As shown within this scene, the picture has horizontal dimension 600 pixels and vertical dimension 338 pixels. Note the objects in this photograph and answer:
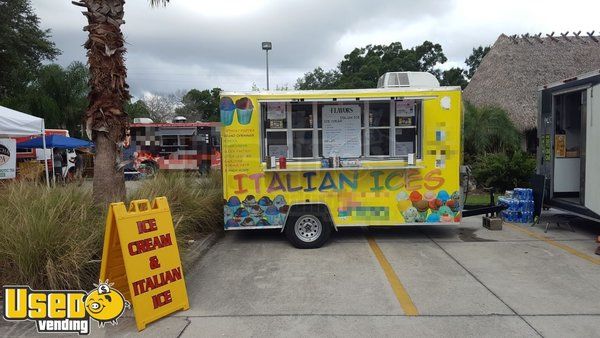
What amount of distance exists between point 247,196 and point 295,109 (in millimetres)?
1683

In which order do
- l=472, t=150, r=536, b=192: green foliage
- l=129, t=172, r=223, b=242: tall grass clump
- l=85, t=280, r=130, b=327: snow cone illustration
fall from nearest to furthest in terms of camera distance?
l=85, t=280, r=130, b=327: snow cone illustration < l=129, t=172, r=223, b=242: tall grass clump < l=472, t=150, r=536, b=192: green foliage

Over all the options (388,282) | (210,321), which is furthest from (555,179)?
(210,321)

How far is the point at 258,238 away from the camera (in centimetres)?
834

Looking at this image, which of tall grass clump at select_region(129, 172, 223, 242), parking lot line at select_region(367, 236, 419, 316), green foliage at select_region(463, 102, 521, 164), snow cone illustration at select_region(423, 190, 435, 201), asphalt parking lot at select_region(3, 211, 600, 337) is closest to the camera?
asphalt parking lot at select_region(3, 211, 600, 337)

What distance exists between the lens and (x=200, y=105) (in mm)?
53594

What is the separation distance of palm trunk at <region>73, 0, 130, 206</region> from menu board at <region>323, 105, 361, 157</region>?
342cm

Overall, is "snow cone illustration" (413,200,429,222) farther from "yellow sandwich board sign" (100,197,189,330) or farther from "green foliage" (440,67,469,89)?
"green foliage" (440,67,469,89)

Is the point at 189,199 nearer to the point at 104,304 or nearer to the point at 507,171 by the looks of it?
the point at 104,304

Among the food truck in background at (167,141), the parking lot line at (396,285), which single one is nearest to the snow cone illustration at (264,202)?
the parking lot line at (396,285)

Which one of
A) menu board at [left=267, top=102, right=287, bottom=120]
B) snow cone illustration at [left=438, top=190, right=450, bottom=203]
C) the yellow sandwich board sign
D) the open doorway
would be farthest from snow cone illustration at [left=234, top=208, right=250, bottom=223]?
the open doorway

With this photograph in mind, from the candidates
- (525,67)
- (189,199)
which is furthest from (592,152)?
(525,67)

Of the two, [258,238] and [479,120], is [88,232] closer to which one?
[258,238]

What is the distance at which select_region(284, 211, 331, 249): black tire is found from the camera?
749 centimetres

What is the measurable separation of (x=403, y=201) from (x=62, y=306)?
17.1 feet
